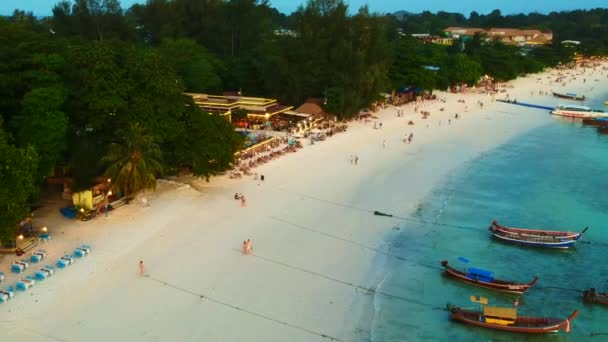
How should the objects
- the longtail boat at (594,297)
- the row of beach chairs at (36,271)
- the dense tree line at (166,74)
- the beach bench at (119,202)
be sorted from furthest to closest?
the beach bench at (119,202) < the dense tree line at (166,74) < the longtail boat at (594,297) < the row of beach chairs at (36,271)

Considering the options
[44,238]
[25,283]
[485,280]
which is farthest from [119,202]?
[485,280]

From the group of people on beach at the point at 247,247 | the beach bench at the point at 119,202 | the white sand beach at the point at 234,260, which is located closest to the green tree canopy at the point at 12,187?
the white sand beach at the point at 234,260

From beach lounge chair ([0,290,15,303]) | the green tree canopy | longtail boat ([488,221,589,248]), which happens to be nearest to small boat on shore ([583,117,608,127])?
longtail boat ([488,221,589,248])

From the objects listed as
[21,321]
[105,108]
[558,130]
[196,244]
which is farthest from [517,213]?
[558,130]

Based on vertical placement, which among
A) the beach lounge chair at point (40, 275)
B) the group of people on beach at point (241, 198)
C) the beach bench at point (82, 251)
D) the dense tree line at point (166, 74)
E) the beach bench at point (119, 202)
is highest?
the dense tree line at point (166, 74)

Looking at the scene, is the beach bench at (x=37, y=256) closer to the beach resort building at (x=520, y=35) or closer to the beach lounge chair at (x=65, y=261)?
the beach lounge chair at (x=65, y=261)

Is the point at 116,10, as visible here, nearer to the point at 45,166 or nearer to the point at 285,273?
the point at 45,166

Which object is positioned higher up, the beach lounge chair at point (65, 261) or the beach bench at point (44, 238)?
the beach bench at point (44, 238)

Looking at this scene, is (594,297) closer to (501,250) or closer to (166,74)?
(501,250)
